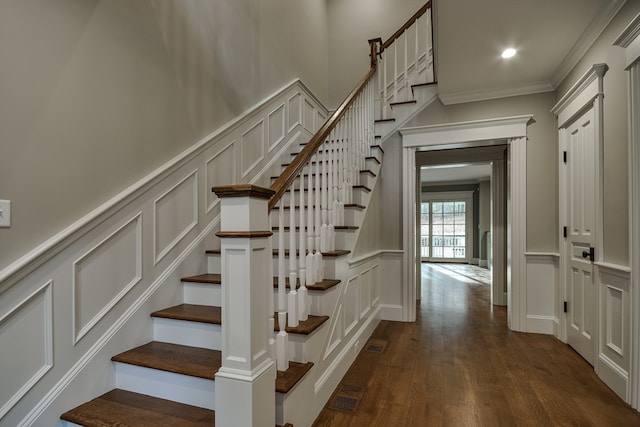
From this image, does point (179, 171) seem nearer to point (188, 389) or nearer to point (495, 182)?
point (188, 389)

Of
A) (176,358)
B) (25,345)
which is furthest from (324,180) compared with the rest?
(25,345)

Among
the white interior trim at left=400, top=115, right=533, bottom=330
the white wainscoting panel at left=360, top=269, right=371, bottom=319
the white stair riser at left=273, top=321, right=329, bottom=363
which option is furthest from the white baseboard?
the white stair riser at left=273, top=321, right=329, bottom=363

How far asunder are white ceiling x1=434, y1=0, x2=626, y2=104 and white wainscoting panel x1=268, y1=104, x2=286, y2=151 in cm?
164

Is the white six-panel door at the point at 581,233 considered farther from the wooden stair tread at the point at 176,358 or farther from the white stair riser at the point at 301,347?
the wooden stair tread at the point at 176,358

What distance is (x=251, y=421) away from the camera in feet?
4.10

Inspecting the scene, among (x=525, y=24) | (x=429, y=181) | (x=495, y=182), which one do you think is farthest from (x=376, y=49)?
(x=429, y=181)

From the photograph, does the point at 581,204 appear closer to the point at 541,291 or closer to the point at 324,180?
the point at 541,291

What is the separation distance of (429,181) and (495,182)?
18.3ft

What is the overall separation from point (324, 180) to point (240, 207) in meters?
0.96

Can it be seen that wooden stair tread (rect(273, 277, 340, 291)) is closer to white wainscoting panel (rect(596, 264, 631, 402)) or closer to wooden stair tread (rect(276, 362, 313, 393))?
wooden stair tread (rect(276, 362, 313, 393))

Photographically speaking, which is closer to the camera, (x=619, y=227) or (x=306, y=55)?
(x=619, y=227)

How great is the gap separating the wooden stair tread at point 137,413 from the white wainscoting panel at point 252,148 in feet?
5.93

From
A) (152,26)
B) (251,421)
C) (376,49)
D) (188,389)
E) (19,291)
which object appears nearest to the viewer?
(251,421)

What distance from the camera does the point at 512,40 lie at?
2.55 metres
